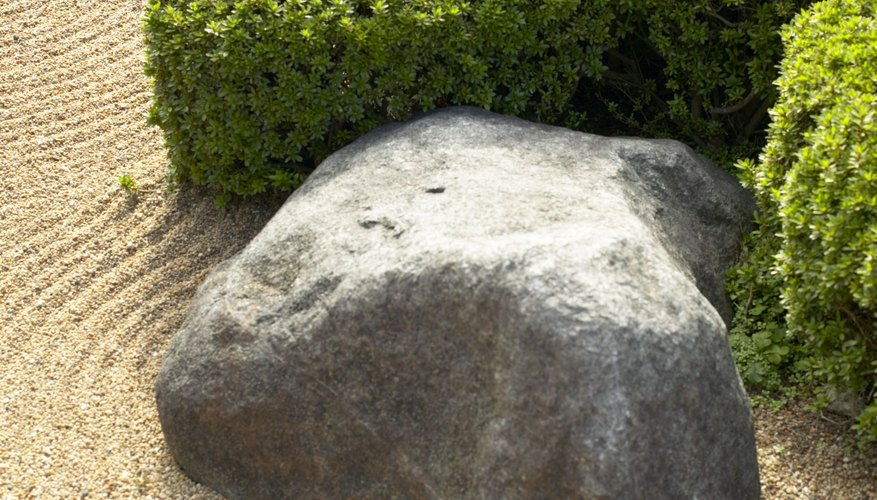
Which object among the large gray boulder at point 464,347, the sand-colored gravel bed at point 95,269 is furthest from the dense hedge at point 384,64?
the large gray boulder at point 464,347

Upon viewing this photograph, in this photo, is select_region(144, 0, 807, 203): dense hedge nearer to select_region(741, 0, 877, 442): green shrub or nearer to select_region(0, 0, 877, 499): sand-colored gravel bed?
select_region(0, 0, 877, 499): sand-colored gravel bed

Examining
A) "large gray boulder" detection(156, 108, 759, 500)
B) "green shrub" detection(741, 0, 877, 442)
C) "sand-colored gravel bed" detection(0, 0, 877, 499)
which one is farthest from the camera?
"sand-colored gravel bed" detection(0, 0, 877, 499)

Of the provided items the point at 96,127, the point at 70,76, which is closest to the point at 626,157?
the point at 96,127

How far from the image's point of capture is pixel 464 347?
4109 millimetres

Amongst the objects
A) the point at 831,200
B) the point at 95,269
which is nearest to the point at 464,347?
the point at 831,200

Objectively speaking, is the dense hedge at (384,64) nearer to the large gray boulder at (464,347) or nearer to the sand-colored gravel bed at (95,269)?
the sand-colored gravel bed at (95,269)

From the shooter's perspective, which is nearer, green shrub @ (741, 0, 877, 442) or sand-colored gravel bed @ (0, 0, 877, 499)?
green shrub @ (741, 0, 877, 442)

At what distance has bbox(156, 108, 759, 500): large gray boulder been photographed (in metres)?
3.85

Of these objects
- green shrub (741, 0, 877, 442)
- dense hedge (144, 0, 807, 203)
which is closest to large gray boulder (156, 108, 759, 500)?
green shrub (741, 0, 877, 442)

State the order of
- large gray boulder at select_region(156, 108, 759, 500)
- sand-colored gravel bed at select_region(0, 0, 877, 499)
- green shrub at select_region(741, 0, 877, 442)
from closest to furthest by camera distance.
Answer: large gray boulder at select_region(156, 108, 759, 500) → green shrub at select_region(741, 0, 877, 442) → sand-colored gravel bed at select_region(0, 0, 877, 499)

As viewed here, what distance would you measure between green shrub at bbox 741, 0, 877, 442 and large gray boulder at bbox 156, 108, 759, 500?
1.71 ft

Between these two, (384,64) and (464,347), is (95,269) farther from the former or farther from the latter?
(464,347)

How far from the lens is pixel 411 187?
487 centimetres

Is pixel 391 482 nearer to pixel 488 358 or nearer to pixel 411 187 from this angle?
pixel 488 358
